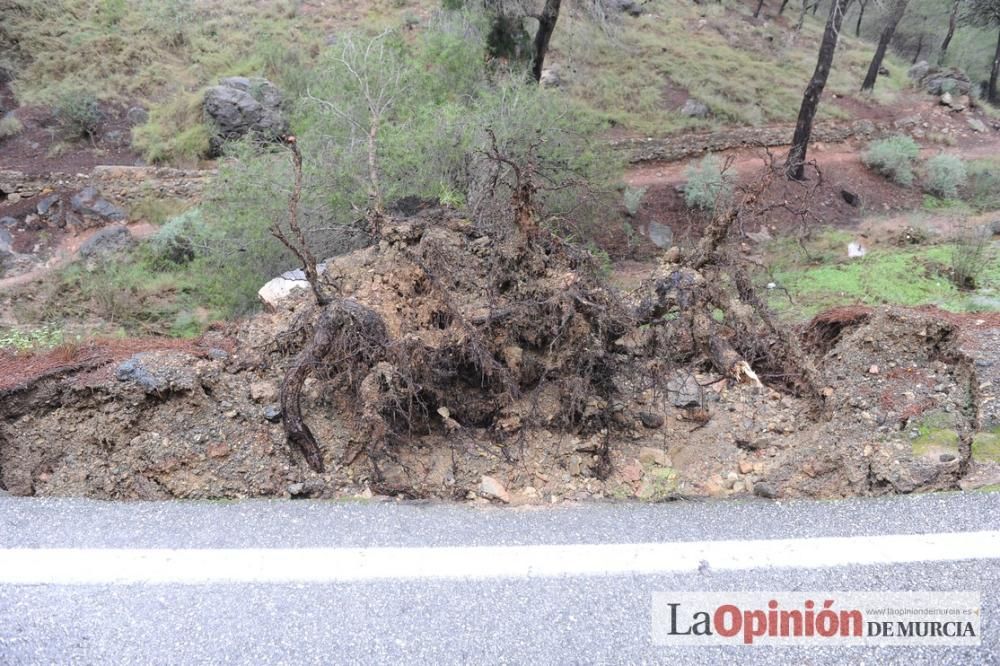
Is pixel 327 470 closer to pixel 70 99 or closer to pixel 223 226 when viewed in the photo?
pixel 223 226

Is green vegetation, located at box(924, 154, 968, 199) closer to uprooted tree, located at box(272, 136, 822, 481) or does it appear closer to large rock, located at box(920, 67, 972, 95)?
large rock, located at box(920, 67, 972, 95)

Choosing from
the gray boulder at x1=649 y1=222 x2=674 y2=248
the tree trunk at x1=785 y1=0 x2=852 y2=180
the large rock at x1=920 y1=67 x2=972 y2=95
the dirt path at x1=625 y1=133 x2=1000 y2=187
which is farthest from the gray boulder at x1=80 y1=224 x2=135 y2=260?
the large rock at x1=920 y1=67 x2=972 y2=95

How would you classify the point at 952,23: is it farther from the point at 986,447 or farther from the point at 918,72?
the point at 986,447

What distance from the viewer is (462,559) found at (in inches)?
124

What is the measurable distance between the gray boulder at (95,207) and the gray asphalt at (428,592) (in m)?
12.5

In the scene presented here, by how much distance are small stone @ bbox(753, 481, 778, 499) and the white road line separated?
629mm

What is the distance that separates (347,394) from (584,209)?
674 centimetres

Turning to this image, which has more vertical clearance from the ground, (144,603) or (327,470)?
(144,603)

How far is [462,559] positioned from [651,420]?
2.20 meters

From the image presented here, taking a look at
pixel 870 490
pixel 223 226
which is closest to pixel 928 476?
pixel 870 490

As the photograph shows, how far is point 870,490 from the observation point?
148 inches

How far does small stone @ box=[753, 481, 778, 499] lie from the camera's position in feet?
12.5

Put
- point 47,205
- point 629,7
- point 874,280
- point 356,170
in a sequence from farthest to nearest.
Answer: point 629,7, point 47,205, point 874,280, point 356,170

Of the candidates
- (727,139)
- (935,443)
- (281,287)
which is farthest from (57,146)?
(935,443)
